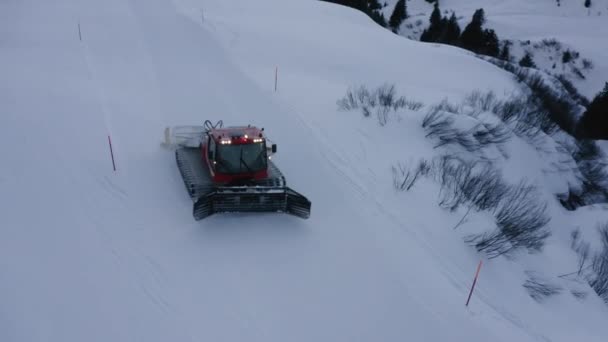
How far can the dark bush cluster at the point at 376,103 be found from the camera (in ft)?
47.2

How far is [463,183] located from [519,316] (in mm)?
4693

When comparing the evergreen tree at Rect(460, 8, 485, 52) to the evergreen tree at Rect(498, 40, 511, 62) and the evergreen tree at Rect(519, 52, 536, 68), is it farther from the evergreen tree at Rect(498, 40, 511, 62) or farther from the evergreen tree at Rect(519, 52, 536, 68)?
the evergreen tree at Rect(519, 52, 536, 68)

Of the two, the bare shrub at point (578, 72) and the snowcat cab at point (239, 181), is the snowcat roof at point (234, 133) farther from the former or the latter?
the bare shrub at point (578, 72)

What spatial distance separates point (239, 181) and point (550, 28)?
6021 centimetres

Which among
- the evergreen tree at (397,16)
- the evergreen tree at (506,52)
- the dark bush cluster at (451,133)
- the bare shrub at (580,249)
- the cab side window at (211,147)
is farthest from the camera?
the evergreen tree at (397,16)

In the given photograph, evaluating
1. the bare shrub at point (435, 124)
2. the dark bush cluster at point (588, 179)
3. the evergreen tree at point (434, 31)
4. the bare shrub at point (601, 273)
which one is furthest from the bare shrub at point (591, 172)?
the evergreen tree at point (434, 31)

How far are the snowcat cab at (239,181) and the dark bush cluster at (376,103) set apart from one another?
21.3ft

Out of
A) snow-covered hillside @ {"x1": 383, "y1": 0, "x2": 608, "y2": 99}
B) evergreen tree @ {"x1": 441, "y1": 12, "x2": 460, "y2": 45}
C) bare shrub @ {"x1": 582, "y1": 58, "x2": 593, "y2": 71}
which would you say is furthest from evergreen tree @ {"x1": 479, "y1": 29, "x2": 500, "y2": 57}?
bare shrub @ {"x1": 582, "y1": 58, "x2": 593, "y2": 71}

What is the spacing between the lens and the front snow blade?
26.0 ft

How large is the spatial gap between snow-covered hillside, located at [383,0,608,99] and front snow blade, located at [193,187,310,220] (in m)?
44.8

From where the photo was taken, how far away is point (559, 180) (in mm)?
16953

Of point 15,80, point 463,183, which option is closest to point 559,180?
point 463,183

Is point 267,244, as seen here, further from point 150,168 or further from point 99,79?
point 99,79

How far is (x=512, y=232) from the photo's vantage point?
10469mm
